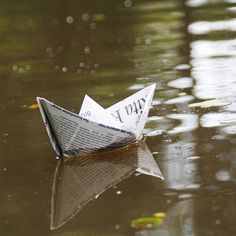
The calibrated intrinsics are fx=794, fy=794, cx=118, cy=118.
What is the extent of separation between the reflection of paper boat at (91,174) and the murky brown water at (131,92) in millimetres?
64

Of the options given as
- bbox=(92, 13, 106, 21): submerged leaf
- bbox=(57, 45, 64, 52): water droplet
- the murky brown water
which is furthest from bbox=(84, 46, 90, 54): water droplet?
bbox=(92, 13, 106, 21): submerged leaf

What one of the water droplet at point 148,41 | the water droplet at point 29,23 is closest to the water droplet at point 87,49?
the water droplet at point 148,41

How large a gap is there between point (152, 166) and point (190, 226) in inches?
43.8

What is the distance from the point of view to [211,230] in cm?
409

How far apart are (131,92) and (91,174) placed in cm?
211

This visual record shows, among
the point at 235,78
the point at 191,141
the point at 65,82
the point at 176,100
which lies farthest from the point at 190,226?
the point at 65,82

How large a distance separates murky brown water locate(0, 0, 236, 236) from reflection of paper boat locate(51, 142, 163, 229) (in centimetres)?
6

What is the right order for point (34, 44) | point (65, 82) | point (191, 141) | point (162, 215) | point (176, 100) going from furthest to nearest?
point (34, 44)
point (65, 82)
point (176, 100)
point (191, 141)
point (162, 215)

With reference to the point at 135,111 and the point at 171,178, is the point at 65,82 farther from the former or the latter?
the point at 171,178

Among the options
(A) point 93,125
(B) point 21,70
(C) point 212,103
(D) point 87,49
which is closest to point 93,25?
(D) point 87,49

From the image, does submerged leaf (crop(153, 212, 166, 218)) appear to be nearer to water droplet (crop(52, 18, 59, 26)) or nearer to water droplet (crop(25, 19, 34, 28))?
water droplet (crop(52, 18, 59, 26))

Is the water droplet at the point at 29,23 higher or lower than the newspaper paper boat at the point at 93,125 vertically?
lower

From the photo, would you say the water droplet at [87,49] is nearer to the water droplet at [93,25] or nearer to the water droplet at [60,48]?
the water droplet at [60,48]

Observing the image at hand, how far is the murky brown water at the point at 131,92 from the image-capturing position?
4.49 meters
